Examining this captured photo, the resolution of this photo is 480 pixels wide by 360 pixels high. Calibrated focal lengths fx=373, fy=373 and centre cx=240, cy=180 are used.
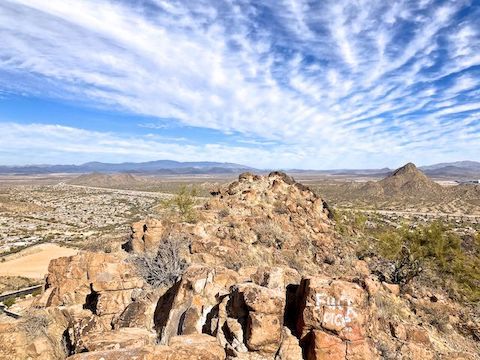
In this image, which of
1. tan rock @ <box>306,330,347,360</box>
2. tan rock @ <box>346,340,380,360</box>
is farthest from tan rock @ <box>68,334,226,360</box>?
tan rock @ <box>346,340,380,360</box>

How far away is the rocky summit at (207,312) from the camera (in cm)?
1163

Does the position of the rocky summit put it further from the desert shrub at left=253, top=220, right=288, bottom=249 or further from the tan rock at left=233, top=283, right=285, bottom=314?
the desert shrub at left=253, top=220, right=288, bottom=249

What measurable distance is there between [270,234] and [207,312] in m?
14.3

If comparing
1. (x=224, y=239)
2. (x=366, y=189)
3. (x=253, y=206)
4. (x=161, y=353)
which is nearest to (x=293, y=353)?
(x=161, y=353)

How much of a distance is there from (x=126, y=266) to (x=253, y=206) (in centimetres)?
1628

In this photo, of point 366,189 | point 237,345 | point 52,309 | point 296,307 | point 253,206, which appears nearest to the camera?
point 237,345

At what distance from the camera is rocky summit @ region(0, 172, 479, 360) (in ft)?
38.2

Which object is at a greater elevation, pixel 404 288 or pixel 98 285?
pixel 98 285

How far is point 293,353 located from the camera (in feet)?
38.7

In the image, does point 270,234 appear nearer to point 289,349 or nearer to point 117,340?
point 289,349

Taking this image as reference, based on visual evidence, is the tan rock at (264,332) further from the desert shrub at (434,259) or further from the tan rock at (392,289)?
the desert shrub at (434,259)

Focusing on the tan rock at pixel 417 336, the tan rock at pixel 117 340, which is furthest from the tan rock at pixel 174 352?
the tan rock at pixel 417 336

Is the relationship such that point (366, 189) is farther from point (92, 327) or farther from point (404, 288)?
point (92, 327)

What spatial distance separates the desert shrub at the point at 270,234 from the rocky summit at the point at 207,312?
1.81 metres
